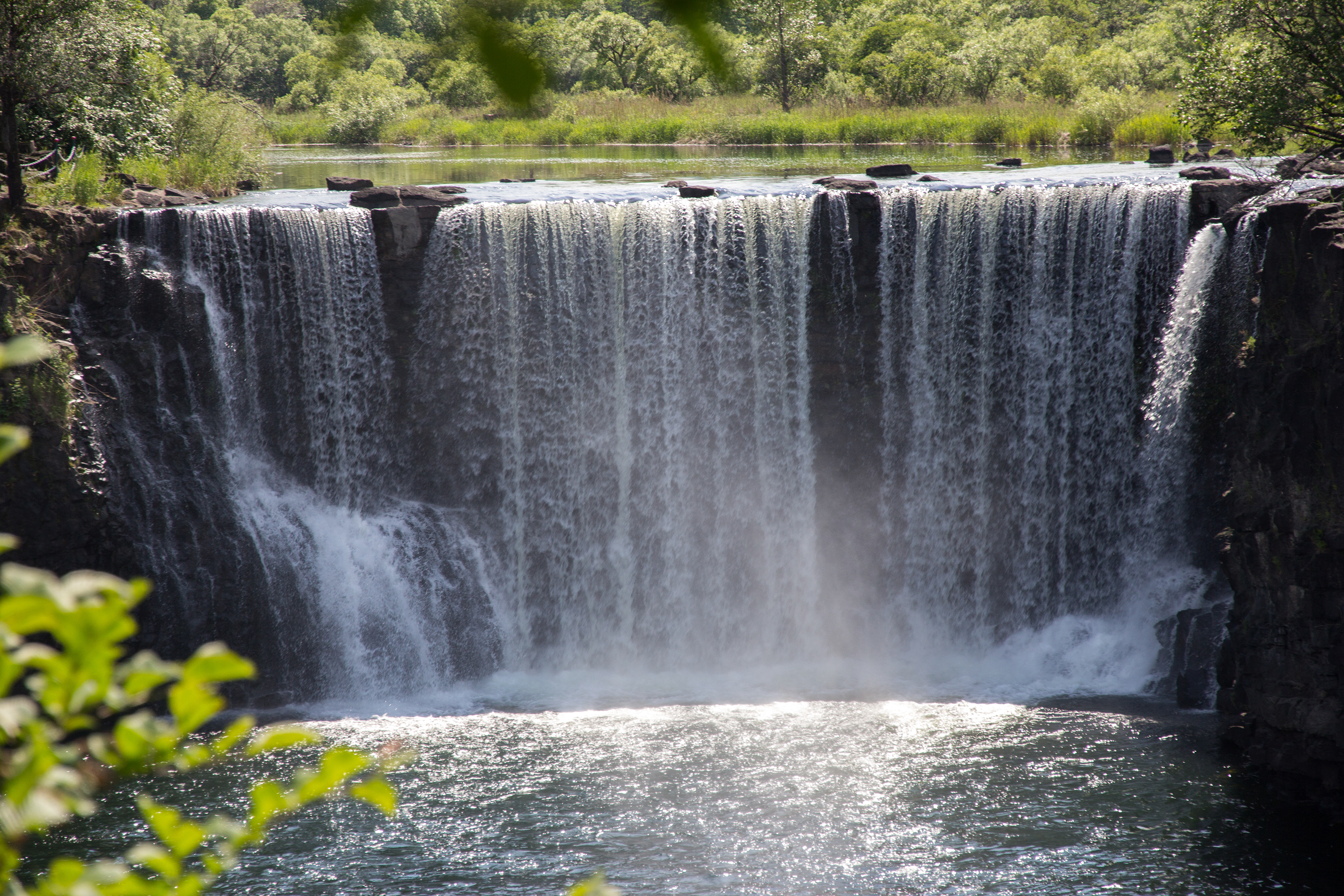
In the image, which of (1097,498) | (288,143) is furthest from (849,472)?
(288,143)

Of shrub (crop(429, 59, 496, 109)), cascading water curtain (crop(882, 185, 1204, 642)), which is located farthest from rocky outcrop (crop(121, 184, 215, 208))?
shrub (crop(429, 59, 496, 109))

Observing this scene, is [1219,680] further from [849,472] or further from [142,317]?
[142,317]

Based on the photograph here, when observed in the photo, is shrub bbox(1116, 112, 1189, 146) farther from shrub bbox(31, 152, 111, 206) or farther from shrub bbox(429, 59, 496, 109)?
shrub bbox(429, 59, 496, 109)

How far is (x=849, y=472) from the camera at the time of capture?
16484 millimetres

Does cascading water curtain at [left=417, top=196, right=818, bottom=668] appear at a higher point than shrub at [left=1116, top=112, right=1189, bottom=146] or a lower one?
lower

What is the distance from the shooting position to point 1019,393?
1577cm

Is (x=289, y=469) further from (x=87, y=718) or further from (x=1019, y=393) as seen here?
(x=87, y=718)

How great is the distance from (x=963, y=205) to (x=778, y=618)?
21.2ft

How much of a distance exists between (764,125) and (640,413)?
17.7 m

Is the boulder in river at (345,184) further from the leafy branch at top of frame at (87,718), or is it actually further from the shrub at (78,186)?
the leafy branch at top of frame at (87,718)

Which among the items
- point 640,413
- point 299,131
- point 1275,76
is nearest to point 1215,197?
point 1275,76

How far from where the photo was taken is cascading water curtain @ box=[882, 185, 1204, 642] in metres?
15.2

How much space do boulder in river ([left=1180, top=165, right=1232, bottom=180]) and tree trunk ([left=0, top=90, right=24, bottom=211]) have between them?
51.0 feet

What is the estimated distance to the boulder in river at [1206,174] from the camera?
1562cm
